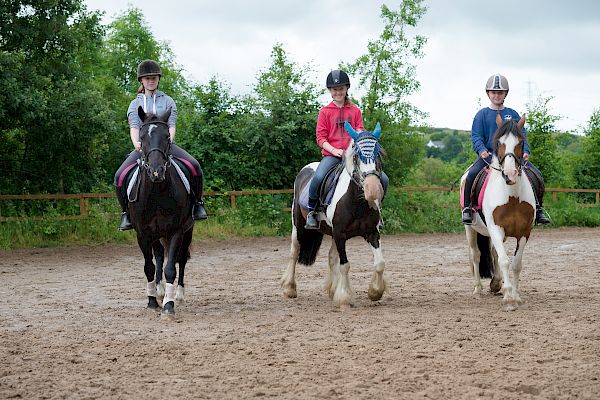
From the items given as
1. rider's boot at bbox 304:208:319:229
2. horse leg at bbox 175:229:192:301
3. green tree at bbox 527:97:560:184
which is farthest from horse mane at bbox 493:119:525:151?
green tree at bbox 527:97:560:184

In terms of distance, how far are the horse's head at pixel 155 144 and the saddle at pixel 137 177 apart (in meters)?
0.42

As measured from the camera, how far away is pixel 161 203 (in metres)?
8.41

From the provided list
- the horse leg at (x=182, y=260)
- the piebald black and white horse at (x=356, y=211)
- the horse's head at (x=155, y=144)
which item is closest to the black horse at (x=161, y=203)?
the horse's head at (x=155, y=144)

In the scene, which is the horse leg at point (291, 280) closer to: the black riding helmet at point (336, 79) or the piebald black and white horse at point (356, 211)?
the piebald black and white horse at point (356, 211)

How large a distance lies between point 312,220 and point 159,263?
1941mm

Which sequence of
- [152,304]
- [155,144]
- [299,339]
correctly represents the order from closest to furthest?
[299,339], [155,144], [152,304]

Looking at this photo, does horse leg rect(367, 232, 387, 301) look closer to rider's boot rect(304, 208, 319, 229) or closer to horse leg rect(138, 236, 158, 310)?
rider's boot rect(304, 208, 319, 229)

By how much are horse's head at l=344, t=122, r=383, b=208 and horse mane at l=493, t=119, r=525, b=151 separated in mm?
1356

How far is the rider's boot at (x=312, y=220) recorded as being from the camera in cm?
927

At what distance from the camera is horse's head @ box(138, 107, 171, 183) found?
7895mm

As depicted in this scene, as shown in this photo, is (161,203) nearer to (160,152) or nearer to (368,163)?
(160,152)

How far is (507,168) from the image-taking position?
834cm

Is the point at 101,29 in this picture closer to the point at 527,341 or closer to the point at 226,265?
the point at 226,265

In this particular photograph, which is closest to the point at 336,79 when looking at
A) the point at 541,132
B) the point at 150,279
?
the point at 150,279
